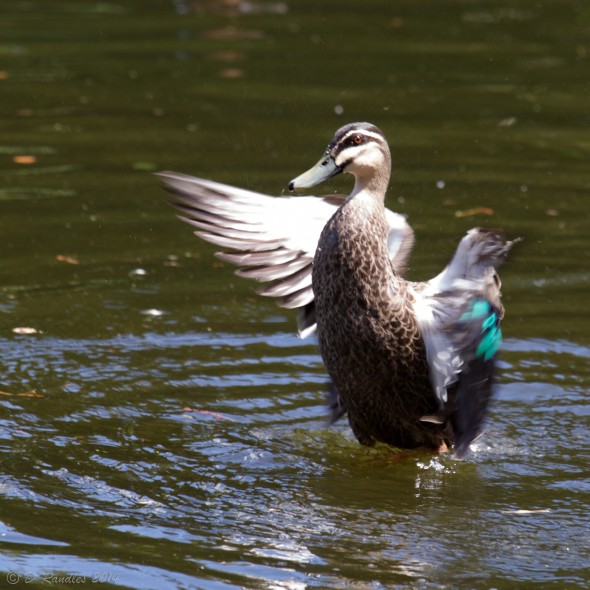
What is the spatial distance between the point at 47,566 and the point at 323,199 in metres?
2.66

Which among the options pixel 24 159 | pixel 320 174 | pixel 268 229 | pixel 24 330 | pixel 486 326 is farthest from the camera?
pixel 24 159

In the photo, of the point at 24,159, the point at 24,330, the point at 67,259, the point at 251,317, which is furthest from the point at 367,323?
the point at 24,159

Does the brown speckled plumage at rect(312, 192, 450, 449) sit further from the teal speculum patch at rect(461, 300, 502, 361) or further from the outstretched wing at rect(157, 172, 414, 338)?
the outstretched wing at rect(157, 172, 414, 338)

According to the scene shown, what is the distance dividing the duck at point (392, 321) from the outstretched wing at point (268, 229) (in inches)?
15.5

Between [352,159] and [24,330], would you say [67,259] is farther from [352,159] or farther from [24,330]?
[352,159]

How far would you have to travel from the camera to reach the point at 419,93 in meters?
12.6

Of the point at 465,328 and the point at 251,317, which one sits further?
the point at 251,317

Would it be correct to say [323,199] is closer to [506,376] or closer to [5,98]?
[506,376]

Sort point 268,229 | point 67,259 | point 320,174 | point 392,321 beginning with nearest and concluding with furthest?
point 392,321
point 320,174
point 268,229
point 67,259

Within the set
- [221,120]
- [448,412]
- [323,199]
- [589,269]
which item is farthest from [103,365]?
[221,120]

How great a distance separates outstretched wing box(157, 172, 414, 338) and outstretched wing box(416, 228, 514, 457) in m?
0.78

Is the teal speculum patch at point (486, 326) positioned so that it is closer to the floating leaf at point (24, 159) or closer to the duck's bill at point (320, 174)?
the duck's bill at point (320, 174)

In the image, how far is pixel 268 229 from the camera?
6.67m

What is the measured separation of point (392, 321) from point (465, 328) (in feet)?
1.12
